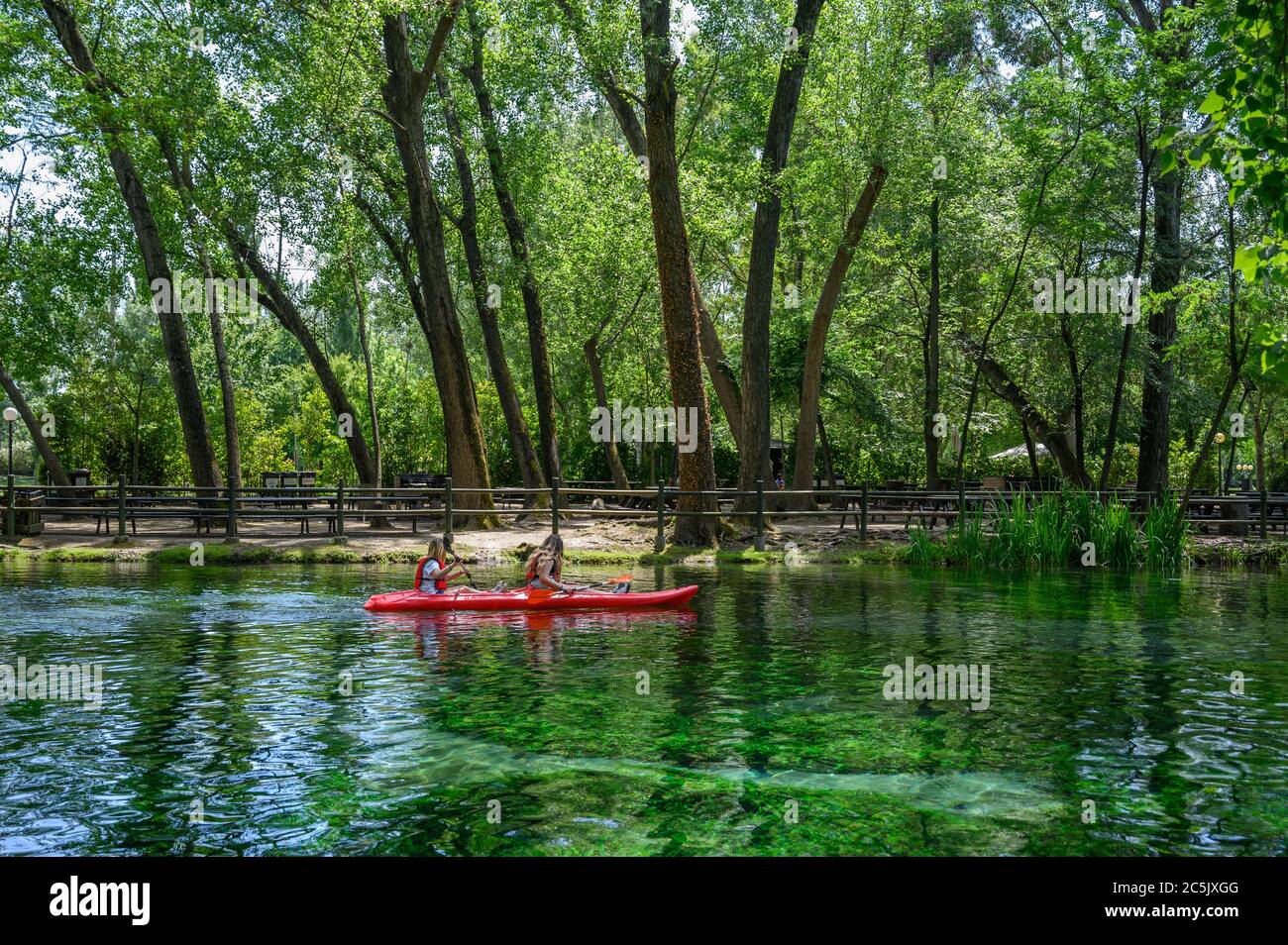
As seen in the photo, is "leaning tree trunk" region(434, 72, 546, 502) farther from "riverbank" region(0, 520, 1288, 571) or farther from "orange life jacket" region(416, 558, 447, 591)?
"orange life jacket" region(416, 558, 447, 591)

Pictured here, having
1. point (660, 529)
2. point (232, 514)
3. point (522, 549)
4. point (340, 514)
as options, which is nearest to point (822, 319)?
point (660, 529)

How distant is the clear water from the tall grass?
6279mm

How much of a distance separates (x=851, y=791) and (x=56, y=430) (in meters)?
38.8

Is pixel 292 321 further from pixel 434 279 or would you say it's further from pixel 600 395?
pixel 600 395

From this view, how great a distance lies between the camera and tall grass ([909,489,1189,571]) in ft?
70.4

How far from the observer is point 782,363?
31953mm

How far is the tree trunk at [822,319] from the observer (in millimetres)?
27312

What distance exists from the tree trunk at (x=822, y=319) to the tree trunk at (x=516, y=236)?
20.3 feet

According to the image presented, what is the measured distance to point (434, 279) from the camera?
1006 inches

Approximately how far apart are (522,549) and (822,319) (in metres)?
10.4

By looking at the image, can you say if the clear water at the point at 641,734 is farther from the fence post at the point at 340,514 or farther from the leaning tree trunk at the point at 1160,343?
the leaning tree trunk at the point at 1160,343

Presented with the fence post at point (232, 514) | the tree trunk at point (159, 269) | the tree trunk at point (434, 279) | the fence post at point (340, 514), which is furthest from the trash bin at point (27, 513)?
the tree trunk at point (434, 279)

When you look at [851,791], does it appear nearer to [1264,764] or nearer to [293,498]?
[1264,764]
